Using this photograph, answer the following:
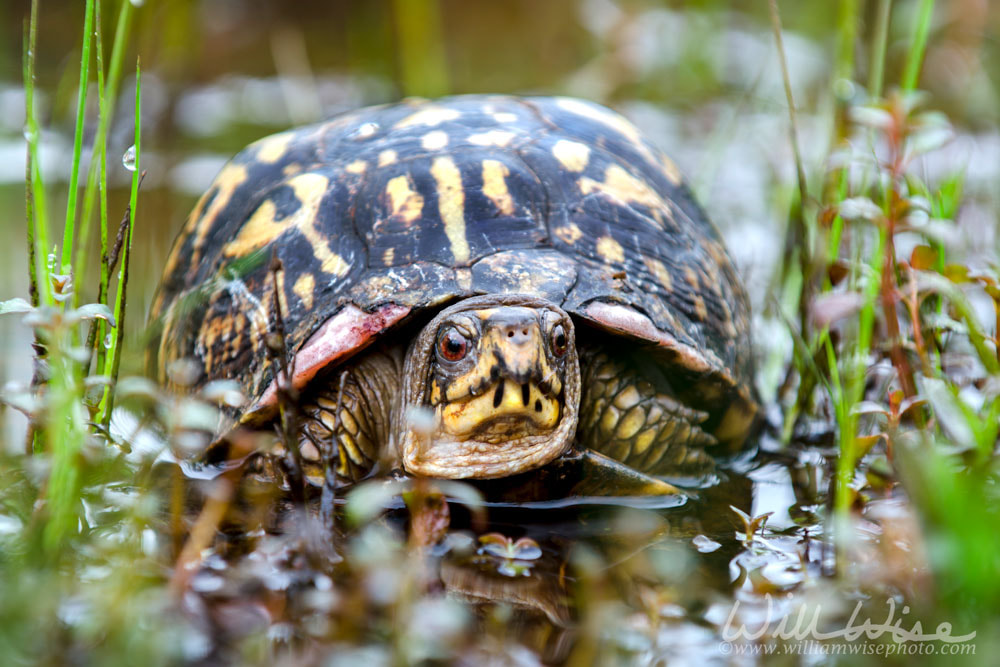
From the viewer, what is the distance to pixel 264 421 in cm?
245

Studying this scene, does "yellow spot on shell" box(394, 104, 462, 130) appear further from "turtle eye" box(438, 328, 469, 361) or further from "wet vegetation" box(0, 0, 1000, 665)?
"turtle eye" box(438, 328, 469, 361)

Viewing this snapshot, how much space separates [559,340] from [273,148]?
4.38 feet

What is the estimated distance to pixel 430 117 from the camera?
2879 mm

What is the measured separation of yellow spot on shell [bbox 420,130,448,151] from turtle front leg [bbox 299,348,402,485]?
24.2 inches

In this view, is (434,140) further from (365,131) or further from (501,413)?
(501,413)

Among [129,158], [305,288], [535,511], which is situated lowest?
[535,511]

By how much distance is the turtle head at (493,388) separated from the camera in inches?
84.5

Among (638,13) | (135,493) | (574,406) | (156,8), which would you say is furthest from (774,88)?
(135,493)

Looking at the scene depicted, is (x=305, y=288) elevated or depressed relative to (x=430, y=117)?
depressed

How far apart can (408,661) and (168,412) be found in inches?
26.6

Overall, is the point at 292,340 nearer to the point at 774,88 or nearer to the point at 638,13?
the point at 774,88
